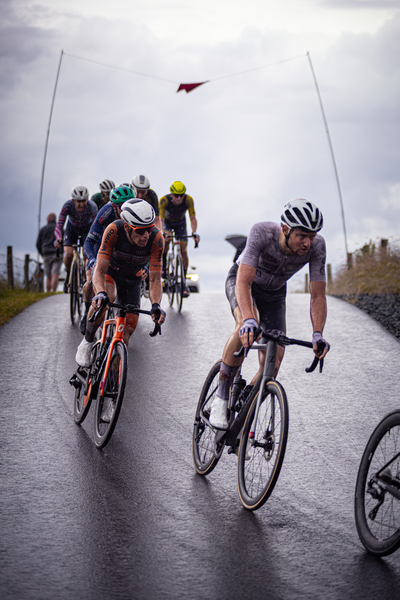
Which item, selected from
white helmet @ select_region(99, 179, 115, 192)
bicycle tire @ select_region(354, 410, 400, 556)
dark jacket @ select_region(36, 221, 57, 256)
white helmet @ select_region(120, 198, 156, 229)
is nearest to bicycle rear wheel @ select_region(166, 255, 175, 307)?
white helmet @ select_region(99, 179, 115, 192)

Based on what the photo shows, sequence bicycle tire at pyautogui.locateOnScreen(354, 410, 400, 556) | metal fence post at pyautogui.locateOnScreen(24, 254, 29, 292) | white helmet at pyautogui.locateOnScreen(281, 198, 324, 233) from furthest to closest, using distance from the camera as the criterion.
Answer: metal fence post at pyautogui.locateOnScreen(24, 254, 29, 292), white helmet at pyautogui.locateOnScreen(281, 198, 324, 233), bicycle tire at pyautogui.locateOnScreen(354, 410, 400, 556)

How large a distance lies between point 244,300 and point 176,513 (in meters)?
1.53

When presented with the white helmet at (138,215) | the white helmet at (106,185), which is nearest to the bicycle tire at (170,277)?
the white helmet at (106,185)

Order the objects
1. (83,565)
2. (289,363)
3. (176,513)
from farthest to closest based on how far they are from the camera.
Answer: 1. (289,363)
2. (176,513)
3. (83,565)

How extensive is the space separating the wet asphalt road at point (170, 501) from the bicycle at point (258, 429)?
0.67ft

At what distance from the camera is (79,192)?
11195 mm

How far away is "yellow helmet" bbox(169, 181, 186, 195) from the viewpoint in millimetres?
13188

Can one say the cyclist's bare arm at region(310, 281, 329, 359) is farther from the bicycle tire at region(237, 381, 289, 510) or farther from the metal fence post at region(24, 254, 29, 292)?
the metal fence post at region(24, 254, 29, 292)

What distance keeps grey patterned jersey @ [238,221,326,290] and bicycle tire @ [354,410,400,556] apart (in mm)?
1475

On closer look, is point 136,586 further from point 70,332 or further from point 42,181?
point 42,181

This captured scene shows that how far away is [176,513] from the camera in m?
4.27

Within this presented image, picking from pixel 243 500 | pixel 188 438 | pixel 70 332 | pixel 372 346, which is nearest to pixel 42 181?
pixel 70 332

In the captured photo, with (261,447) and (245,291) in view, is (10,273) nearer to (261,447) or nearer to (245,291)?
(245,291)

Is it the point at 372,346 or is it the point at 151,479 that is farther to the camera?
the point at 372,346
